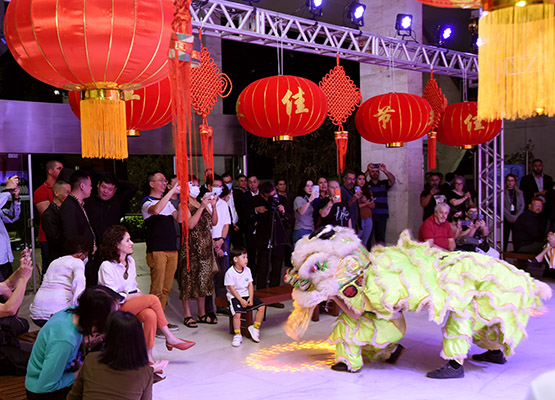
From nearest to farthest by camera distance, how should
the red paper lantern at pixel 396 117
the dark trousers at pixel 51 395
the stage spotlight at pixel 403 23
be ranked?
1. the dark trousers at pixel 51 395
2. the red paper lantern at pixel 396 117
3. the stage spotlight at pixel 403 23

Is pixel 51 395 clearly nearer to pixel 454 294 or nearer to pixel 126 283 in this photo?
pixel 126 283

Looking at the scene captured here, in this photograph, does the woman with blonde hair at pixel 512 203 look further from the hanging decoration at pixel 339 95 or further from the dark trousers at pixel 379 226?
the hanging decoration at pixel 339 95

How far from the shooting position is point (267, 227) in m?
6.16

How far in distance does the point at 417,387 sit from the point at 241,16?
3995 mm

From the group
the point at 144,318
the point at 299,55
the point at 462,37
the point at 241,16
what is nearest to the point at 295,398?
the point at 144,318

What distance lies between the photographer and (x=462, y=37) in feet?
41.0

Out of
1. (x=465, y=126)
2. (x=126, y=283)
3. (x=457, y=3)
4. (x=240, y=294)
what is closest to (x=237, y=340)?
(x=240, y=294)

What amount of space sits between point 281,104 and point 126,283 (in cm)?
211

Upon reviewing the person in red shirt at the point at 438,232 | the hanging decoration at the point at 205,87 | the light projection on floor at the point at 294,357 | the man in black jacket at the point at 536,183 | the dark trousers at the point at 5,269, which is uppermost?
the hanging decoration at the point at 205,87

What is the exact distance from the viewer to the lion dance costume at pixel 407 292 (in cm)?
387

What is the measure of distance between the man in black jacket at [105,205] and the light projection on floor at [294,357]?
163 centimetres

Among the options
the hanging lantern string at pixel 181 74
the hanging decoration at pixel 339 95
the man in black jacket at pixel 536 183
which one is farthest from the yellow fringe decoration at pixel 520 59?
the man in black jacket at pixel 536 183

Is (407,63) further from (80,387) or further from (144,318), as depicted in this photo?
→ (80,387)

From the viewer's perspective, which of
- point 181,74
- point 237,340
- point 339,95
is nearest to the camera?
point 181,74
